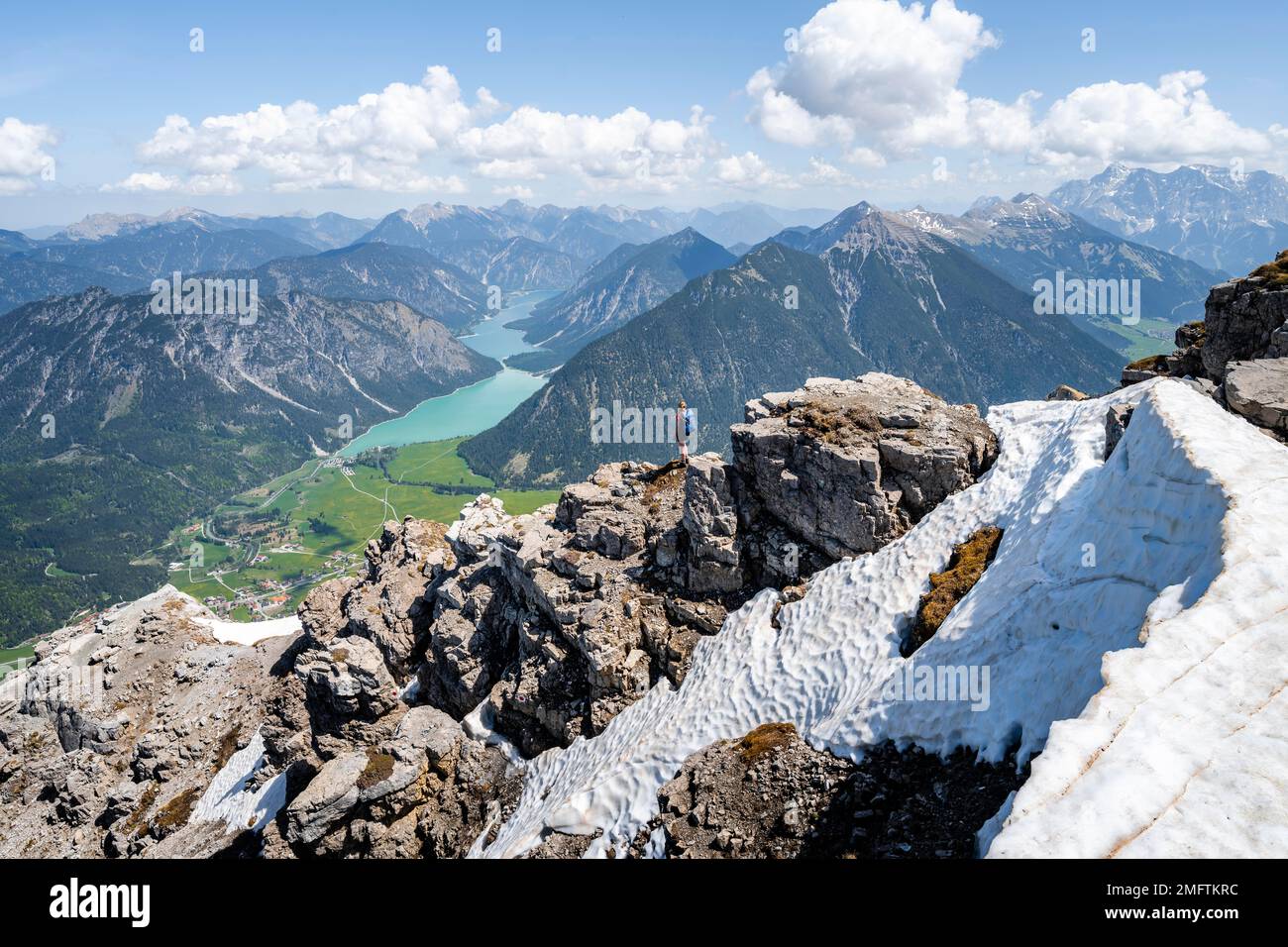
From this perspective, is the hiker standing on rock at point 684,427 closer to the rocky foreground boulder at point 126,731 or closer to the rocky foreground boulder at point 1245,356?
the rocky foreground boulder at point 1245,356

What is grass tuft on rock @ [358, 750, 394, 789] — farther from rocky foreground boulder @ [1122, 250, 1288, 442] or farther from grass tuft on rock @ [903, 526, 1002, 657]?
rocky foreground boulder @ [1122, 250, 1288, 442]

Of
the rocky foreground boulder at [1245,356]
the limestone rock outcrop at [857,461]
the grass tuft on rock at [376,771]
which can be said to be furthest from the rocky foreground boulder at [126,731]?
the rocky foreground boulder at [1245,356]

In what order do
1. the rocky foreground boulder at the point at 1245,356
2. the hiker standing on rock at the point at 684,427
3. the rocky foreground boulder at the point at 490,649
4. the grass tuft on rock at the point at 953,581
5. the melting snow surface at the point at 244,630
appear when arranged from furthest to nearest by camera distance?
the melting snow surface at the point at 244,630 < the hiker standing on rock at the point at 684,427 < the rocky foreground boulder at the point at 490,649 < the grass tuft on rock at the point at 953,581 < the rocky foreground boulder at the point at 1245,356

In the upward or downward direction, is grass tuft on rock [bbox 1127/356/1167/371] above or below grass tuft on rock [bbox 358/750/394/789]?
above

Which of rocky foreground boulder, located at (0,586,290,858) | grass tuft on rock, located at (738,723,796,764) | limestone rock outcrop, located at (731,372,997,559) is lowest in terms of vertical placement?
rocky foreground boulder, located at (0,586,290,858)

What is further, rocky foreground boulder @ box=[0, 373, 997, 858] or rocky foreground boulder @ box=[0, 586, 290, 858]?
rocky foreground boulder @ box=[0, 586, 290, 858]

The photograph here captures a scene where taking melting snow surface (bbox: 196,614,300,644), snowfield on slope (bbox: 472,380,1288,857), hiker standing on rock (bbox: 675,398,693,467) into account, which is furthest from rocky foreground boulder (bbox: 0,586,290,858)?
hiker standing on rock (bbox: 675,398,693,467)
